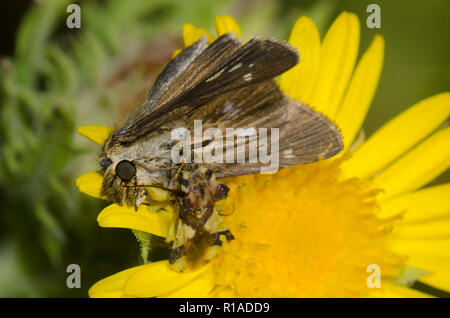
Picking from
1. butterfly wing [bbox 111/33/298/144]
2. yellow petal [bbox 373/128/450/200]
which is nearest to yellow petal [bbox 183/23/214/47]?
butterfly wing [bbox 111/33/298/144]

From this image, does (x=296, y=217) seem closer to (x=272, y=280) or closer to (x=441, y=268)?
(x=272, y=280)

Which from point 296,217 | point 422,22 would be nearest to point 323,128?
point 296,217

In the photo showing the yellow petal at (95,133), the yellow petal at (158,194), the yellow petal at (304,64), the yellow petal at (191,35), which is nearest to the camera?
the yellow petal at (158,194)

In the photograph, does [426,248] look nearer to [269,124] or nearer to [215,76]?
[269,124]

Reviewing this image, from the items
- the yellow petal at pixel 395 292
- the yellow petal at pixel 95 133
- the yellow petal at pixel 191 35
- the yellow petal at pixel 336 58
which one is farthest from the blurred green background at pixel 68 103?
the yellow petal at pixel 395 292

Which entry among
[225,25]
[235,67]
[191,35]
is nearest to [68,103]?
[191,35]

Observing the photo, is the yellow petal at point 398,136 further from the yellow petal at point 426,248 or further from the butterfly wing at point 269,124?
the butterfly wing at point 269,124

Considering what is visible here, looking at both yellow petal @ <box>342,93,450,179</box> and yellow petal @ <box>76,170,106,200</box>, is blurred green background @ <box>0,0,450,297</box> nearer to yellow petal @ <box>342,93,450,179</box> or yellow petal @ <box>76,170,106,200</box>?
yellow petal @ <box>76,170,106,200</box>
